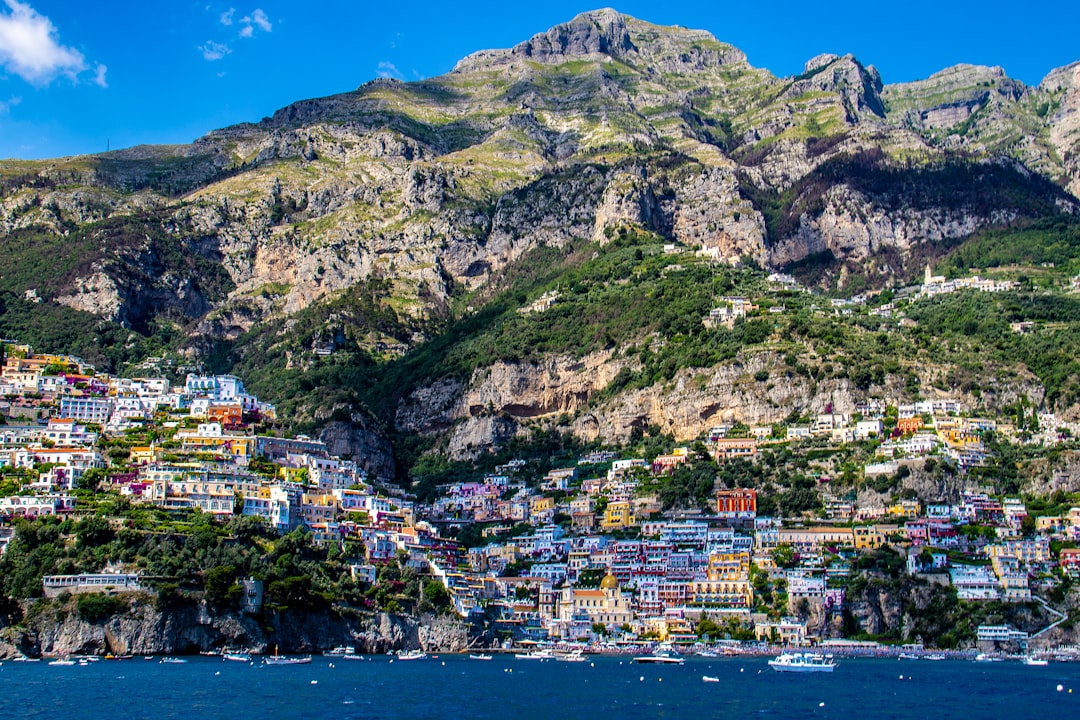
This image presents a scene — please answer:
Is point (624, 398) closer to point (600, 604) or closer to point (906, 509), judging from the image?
point (600, 604)

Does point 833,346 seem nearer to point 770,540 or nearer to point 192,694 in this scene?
point 770,540

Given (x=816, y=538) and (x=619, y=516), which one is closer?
(x=816, y=538)

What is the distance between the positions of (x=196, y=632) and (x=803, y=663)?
1640 inches

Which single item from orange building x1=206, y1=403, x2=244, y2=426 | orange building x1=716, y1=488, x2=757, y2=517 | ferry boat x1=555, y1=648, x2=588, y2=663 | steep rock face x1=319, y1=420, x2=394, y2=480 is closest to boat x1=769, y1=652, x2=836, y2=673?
ferry boat x1=555, y1=648, x2=588, y2=663

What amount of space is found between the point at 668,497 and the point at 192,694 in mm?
66920

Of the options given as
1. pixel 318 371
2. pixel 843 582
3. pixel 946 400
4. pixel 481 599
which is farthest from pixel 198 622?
pixel 318 371

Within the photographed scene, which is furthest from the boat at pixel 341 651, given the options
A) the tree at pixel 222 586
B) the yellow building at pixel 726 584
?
the yellow building at pixel 726 584

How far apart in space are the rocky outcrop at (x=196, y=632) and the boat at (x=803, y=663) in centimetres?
2742

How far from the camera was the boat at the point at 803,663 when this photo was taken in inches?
3691

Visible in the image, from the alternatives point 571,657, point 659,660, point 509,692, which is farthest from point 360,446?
point 509,692

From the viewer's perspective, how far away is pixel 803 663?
9512 centimetres

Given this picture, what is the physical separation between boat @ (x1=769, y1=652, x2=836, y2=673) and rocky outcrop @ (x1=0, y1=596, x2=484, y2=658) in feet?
90.0

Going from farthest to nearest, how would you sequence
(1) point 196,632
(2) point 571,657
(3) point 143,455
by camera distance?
(3) point 143,455 → (2) point 571,657 → (1) point 196,632

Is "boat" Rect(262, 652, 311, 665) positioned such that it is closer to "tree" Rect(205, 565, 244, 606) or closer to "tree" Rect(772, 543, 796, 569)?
"tree" Rect(205, 565, 244, 606)
